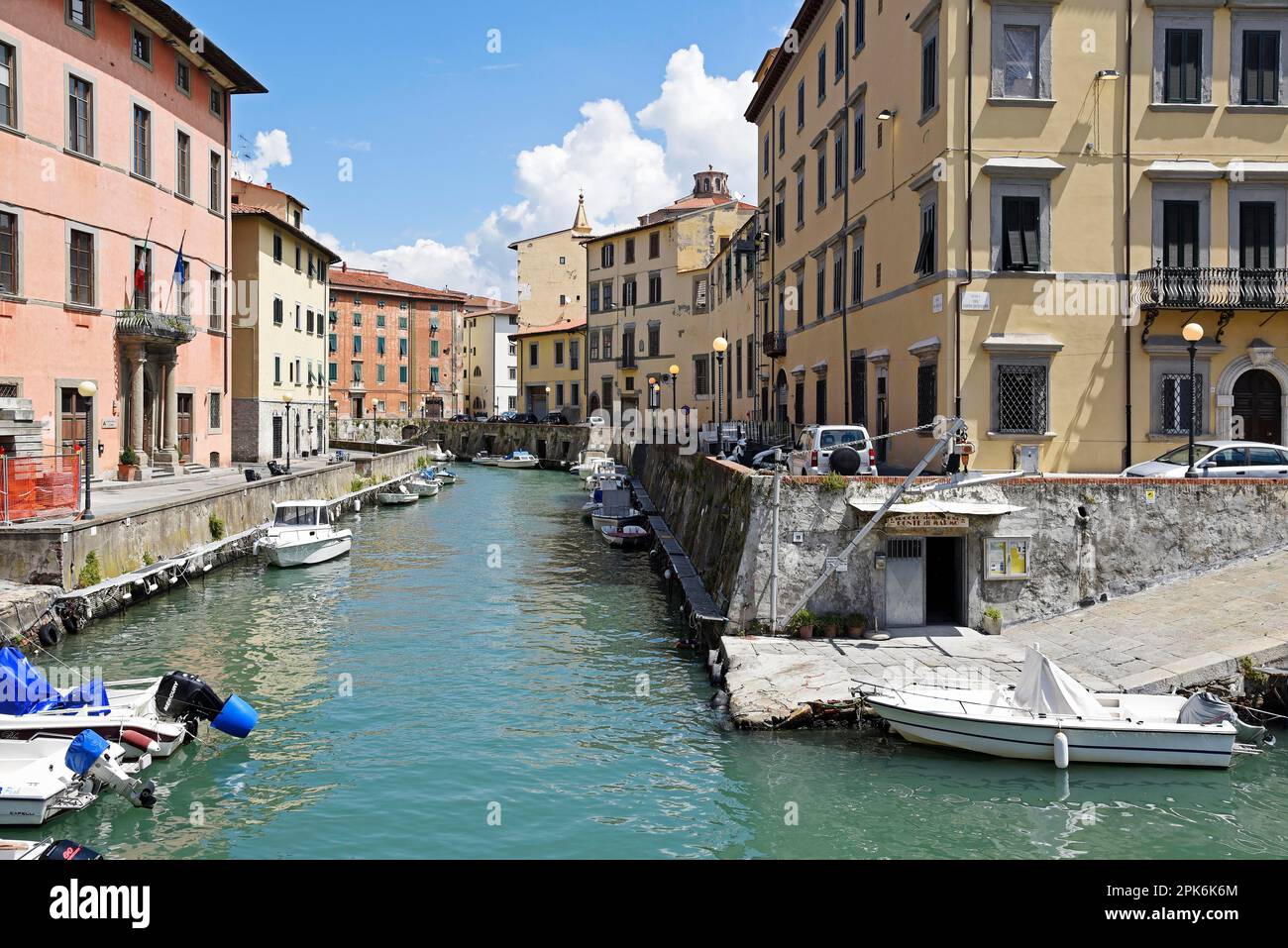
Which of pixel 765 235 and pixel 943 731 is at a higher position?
pixel 765 235

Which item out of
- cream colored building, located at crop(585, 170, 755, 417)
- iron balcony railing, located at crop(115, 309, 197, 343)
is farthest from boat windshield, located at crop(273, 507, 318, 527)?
cream colored building, located at crop(585, 170, 755, 417)

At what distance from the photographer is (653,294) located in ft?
248

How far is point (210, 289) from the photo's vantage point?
42125 millimetres

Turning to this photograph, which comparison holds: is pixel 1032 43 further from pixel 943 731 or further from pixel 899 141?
pixel 943 731

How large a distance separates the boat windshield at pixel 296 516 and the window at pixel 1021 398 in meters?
20.7

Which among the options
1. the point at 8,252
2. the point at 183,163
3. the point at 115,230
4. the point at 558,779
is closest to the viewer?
the point at 558,779

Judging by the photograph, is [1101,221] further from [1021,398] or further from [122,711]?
[122,711]

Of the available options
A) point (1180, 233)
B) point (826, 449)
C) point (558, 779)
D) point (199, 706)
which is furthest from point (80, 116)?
point (1180, 233)

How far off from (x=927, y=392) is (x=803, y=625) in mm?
8797

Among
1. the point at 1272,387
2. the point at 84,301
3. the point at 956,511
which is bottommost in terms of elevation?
the point at 956,511

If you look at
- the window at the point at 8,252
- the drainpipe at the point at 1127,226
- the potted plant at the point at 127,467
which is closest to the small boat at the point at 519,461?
the potted plant at the point at 127,467
